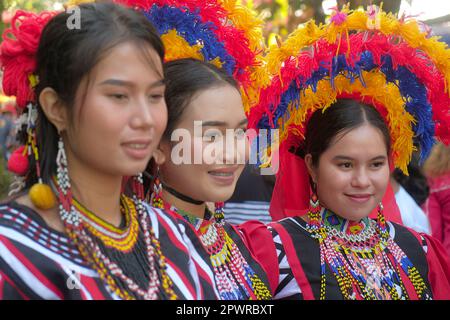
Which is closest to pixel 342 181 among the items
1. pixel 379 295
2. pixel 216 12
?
pixel 379 295

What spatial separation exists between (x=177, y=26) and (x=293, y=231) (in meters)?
1.04

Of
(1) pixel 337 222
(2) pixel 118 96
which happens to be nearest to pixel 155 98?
(2) pixel 118 96

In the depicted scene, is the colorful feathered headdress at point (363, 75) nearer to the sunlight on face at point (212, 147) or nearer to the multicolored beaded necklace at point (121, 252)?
the sunlight on face at point (212, 147)

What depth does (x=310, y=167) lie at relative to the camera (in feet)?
9.93

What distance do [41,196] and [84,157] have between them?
17cm

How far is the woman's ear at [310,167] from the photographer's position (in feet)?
9.85

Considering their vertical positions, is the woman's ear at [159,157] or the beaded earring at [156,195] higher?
the woman's ear at [159,157]

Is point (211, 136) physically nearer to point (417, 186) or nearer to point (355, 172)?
point (355, 172)

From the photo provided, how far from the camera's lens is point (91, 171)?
1.94 m

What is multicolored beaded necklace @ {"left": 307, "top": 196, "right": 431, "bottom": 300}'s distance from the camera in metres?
2.79

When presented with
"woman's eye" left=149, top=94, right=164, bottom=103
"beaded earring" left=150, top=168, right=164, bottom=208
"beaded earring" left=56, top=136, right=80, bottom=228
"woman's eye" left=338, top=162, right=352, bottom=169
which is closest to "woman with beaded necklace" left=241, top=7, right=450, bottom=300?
"woman's eye" left=338, top=162, right=352, bottom=169

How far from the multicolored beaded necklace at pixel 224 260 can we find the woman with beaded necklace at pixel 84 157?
0.40m

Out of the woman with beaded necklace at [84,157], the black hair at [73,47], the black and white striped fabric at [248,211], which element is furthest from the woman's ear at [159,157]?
the black and white striped fabric at [248,211]
